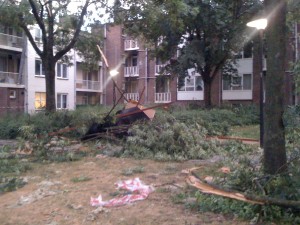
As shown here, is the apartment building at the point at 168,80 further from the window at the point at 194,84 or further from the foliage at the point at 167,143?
the foliage at the point at 167,143

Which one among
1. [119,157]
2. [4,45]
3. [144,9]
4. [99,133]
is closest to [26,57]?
[4,45]

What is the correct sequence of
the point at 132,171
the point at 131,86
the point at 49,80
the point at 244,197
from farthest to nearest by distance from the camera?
the point at 131,86
the point at 49,80
the point at 132,171
the point at 244,197

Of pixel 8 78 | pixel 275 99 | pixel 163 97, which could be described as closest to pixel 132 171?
pixel 275 99

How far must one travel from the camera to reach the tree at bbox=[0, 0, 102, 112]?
68.0 feet

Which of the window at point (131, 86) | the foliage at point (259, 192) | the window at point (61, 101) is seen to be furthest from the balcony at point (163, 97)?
the foliage at point (259, 192)

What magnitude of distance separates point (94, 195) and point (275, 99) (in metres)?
3.54

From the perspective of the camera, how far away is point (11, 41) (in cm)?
4003

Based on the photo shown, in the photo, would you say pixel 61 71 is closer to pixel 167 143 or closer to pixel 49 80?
pixel 49 80

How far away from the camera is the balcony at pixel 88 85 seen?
50803 mm

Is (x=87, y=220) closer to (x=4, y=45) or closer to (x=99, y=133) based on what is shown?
(x=99, y=133)

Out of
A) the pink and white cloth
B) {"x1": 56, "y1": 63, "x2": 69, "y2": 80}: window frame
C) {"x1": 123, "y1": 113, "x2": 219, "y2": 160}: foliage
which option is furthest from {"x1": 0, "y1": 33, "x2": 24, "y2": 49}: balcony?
the pink and white cloth

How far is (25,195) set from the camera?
8.24 metres

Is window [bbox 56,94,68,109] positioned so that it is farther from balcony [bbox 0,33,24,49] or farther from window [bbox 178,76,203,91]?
window [bbox 178,76,203,91]

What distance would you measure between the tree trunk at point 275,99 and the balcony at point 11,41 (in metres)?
35.7
